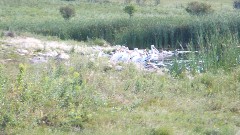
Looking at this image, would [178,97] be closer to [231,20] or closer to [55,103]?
[55,103]

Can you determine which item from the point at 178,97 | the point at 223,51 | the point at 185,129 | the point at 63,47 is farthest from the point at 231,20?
the point at 185,129

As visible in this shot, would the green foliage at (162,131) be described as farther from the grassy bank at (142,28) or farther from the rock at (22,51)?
the grassy bank at (142,28)

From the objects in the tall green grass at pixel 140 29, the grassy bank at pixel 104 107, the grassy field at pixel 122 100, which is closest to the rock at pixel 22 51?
the tall green grass at pixel 140 29

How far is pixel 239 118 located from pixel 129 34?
19.7 m

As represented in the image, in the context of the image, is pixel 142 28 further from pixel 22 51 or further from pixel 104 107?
pixel 104 107

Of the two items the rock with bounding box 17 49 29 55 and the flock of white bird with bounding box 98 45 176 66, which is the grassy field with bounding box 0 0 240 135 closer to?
the flock of white bird with bounding box 98 45 176 66

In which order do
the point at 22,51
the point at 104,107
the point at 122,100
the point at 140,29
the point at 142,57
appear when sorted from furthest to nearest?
the point at 140,29, the point at 142,57, the point at 22,51, the point at 122,100, the point at 104,107

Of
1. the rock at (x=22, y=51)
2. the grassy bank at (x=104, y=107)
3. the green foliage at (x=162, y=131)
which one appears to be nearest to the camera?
the green foliage at (x=162, y=131)

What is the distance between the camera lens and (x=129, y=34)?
2683 cm

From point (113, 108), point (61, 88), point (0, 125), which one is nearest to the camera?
point (0, 125)

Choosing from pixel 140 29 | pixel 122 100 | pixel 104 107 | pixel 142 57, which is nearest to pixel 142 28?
pixel 140 29

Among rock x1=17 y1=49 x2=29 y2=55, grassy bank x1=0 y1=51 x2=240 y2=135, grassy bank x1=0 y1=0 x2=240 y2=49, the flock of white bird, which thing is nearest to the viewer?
grassy bank x1=0 y1=51 x2=240 y2=135

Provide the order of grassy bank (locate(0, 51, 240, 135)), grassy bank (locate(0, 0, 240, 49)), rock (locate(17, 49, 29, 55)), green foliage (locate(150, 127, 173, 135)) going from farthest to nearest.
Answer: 1. grassy bank (locate(0, 0, 240, 49))
2. rock (locate(17, 49, 29, 55))
3. grassy bank (locate(0, 51, 240, 135))
4. green foliage (locate(150, 127, 173, 135))

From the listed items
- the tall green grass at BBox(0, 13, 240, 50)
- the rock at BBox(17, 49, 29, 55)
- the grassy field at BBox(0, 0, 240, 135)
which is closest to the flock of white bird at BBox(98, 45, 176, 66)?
the tall green grass at BBox(0, 13, 240, 50)
